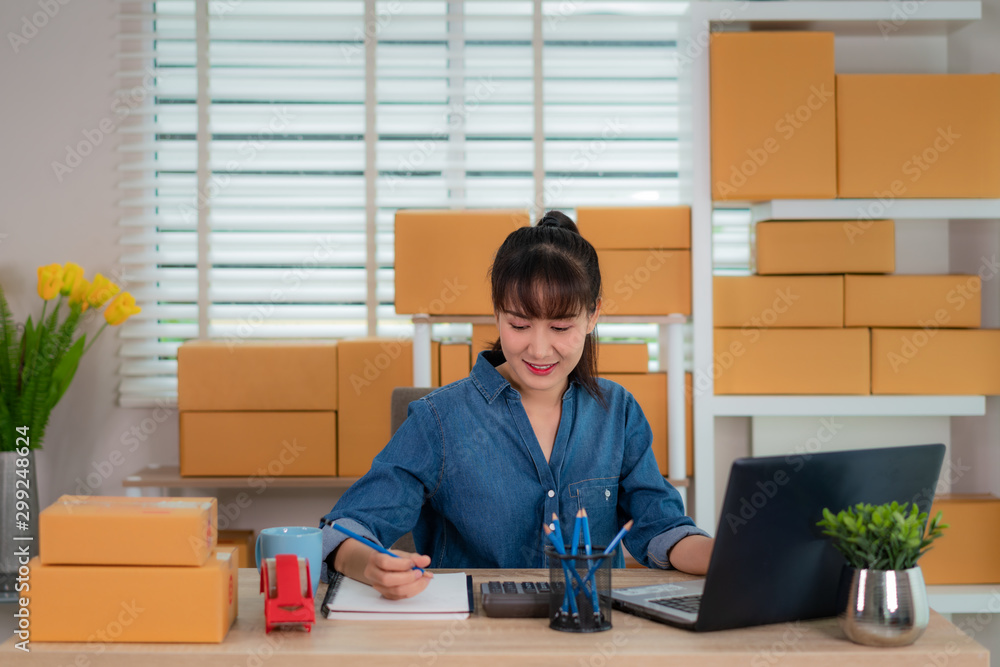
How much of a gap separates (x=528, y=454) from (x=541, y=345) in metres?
0.21

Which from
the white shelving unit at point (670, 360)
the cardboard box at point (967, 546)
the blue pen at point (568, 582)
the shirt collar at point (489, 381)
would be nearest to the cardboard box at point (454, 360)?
the white shelving unit at point (670, 360)

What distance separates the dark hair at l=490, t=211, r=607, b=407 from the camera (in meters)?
1.48

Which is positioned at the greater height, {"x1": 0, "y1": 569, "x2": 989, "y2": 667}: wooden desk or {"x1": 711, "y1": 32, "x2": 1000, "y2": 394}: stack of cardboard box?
{"x1": 711, "y1": 32, "x2": 1000, "y2": 394}: stack of cardboard box

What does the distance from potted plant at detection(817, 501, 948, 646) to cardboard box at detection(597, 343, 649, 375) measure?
5.91 ft

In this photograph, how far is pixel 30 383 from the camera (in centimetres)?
281

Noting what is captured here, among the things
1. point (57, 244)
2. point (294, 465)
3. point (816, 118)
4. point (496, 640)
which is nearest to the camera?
point (496, 640)

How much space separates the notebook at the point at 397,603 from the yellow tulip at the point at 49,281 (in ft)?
6.62

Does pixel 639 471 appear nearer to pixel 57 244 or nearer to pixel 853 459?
pixel 853 459

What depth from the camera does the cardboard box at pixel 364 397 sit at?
2961 mm

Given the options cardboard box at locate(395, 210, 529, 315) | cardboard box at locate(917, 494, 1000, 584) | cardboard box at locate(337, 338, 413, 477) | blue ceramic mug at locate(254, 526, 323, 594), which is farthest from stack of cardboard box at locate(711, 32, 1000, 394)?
blue ceramic mug at locate(254, 526, 323, 594)

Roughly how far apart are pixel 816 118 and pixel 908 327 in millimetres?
717

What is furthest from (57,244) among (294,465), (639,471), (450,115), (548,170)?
(639,471)

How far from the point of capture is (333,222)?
128 inches

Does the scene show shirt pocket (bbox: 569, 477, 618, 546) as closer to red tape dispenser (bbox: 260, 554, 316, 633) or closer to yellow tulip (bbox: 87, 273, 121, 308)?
red tape dispenser (bbox: 260, 554, 316, 633)
